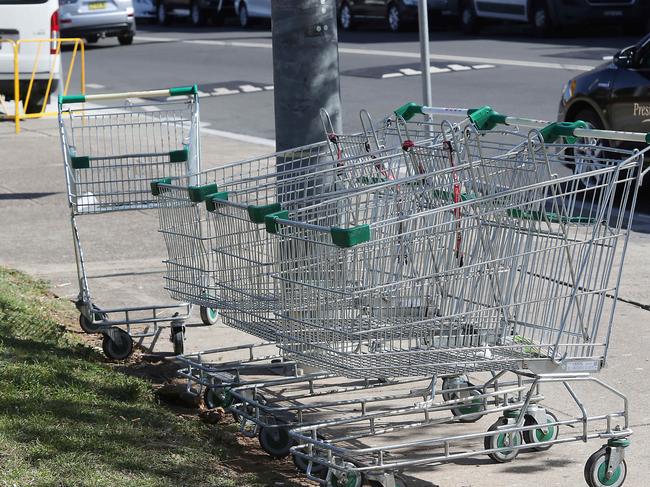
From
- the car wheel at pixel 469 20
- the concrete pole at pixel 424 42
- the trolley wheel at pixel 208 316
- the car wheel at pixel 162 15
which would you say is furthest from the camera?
the car wheel at pixel 162 15

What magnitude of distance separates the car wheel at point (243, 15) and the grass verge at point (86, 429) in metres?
29.4

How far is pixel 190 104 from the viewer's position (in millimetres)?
7316

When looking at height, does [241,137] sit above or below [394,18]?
below

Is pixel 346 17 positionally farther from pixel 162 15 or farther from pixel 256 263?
pixel 256 263

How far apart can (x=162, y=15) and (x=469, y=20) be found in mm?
15535

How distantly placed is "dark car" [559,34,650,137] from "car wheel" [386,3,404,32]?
18258 millimetres

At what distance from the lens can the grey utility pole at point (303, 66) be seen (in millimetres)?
6461

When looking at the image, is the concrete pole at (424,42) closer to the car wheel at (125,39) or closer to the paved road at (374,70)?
the paved road at (374,70)

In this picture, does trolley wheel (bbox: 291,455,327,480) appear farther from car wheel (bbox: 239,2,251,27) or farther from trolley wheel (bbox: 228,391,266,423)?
car wheel (bbox: 239,2,251,27)

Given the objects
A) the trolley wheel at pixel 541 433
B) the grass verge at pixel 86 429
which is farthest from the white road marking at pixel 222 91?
the trolley wheel at pixel 541 433

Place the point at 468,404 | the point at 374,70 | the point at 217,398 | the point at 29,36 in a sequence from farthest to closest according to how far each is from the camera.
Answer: the point at 374,70 < the point at 29,36 < the point at 217,398 < the point at 468,404

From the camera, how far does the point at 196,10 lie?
38406 mm

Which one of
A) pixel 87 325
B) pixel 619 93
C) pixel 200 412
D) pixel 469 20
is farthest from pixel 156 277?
pixel 469 20

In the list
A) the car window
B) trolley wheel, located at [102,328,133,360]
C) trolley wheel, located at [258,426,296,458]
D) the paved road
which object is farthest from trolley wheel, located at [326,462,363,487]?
the paved road
